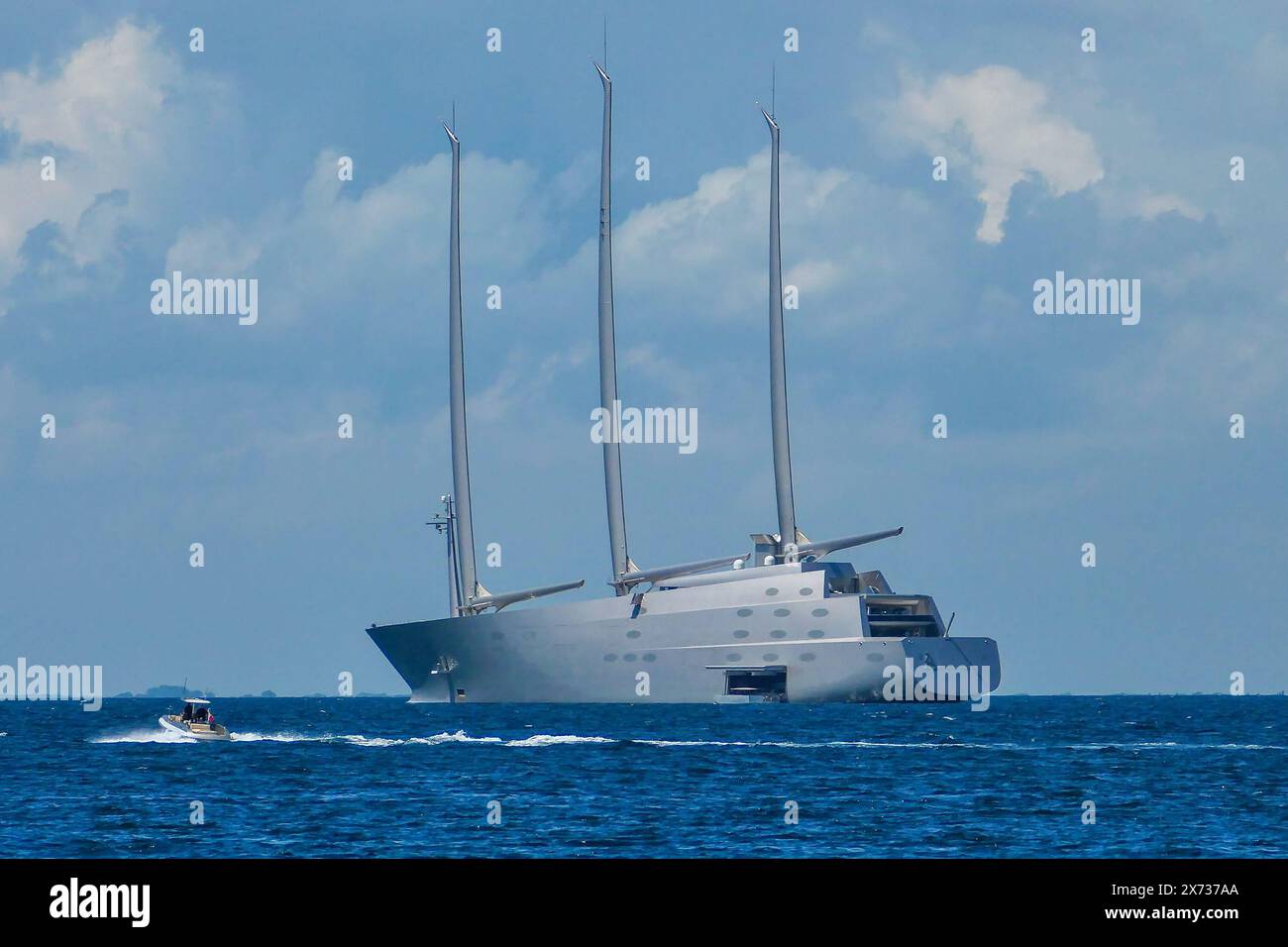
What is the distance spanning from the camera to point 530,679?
108 metres

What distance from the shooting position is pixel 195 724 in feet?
240

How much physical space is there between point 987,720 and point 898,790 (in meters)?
56.5

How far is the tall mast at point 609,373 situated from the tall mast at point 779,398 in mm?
9451

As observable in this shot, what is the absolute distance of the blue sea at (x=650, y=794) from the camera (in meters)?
35.5

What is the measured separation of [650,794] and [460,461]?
64.1 meters

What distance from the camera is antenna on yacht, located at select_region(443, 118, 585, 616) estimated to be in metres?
106

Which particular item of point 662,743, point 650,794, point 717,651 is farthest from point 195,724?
point 717,651
